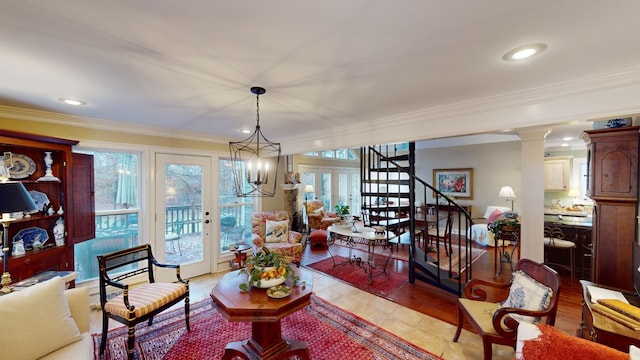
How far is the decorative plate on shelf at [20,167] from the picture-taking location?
2.60 meters

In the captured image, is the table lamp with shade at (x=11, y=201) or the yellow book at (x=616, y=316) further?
the table lamp with shade at (x=11, y=201)

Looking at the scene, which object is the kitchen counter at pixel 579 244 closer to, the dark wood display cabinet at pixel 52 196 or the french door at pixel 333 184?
the french door at pixel 333 184

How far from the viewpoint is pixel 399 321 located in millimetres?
2771

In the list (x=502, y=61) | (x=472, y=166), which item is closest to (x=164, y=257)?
(x=502, y=61)

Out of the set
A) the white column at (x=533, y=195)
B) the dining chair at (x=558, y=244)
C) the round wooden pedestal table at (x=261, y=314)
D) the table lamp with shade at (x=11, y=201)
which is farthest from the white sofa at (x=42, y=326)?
the dining chair at (x=558, y=244)

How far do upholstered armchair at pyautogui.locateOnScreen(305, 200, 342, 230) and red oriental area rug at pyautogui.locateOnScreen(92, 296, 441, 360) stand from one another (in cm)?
372

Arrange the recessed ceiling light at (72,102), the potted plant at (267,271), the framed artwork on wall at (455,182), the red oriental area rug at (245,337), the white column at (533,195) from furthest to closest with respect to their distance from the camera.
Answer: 1. the framed artwork on wall at (455,182)
2. the white column at (533,195)
3. the recessed ceiling light at (72,102)
4. the red oriental area rug at (245,337)
5. the potted plant at (267,271)

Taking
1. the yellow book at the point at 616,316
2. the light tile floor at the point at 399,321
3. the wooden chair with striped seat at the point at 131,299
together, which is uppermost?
the yellow book at the point at 616,316

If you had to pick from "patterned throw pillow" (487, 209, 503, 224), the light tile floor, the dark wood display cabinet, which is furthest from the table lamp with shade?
"patterned throw pillow" (487, 209, 503, 224)

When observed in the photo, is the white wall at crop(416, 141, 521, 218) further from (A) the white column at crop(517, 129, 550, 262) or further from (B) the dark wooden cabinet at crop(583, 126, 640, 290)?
(B) the dark wooden cabinet at crop(583, 126, 640, 290)

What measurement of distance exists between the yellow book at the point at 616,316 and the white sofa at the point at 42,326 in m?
3.39

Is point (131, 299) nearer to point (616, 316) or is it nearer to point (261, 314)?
point (261, 314)

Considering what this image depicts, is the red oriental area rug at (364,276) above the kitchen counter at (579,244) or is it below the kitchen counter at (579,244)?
below

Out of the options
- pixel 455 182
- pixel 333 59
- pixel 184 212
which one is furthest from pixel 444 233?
pixel 184 212
